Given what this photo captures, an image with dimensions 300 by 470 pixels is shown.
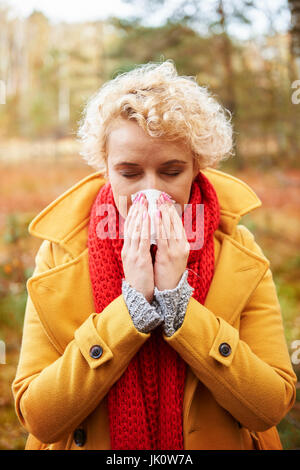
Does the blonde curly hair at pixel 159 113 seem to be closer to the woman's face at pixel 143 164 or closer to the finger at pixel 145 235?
the woman's face at pixel 143 164

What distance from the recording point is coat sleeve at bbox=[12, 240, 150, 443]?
1.52 metres

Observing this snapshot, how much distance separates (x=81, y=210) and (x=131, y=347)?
2.30 ft

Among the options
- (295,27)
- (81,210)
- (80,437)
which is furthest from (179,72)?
(80,437)

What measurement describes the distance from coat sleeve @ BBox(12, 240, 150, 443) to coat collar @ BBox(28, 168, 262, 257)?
1.30 feet

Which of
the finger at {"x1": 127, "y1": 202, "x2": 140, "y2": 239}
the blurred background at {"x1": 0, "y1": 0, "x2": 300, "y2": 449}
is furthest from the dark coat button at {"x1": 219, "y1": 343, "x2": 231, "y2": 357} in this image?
the blurred background at {"x1": 0, "y1": 0, "x2": 300, "y2": 449}

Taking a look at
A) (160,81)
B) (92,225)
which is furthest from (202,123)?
(92,225)

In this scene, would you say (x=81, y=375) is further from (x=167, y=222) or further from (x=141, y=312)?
(x=167, y=222)

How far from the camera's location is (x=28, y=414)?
5.18ft

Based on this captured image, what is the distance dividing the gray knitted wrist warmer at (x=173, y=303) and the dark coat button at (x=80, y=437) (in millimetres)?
570

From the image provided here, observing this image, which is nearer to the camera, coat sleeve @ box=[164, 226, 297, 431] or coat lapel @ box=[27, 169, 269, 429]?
coat sleeve @ box=[164, 226, 297, 431]

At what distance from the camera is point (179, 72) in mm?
4965

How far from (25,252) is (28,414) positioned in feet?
10.2

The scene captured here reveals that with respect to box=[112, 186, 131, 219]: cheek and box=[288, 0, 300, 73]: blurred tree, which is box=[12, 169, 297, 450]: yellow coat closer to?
box=[112, 186, 131, 219]: cheek

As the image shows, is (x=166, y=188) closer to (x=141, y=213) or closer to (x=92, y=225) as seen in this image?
(x=141, y=213)
